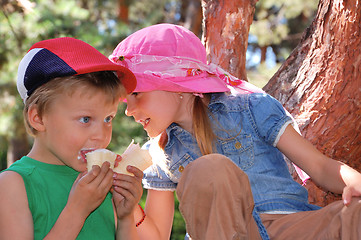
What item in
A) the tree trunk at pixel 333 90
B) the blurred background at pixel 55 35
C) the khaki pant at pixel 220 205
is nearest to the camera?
the khaki pant at pixel 220 205

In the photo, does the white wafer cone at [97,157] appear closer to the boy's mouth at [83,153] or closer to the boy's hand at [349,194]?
the boy's mouth at [83,153]

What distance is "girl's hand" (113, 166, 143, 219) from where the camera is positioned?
209cm

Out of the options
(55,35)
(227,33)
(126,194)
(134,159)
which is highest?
(227,33)

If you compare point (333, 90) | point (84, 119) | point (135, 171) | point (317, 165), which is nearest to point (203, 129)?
point (135, 171)

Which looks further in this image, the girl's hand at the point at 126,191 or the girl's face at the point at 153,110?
the girl's face at the point at 153,110

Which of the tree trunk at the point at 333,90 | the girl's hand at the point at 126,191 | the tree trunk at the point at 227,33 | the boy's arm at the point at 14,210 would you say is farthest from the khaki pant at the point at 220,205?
the tree trunk at the point at 227,33

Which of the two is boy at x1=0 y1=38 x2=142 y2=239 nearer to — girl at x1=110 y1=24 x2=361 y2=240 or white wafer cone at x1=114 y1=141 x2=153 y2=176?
white wafer cone at x1=114 y1=141 x2=153 y2=176

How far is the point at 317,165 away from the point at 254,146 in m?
0.34

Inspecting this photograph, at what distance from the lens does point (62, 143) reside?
6.50 ft

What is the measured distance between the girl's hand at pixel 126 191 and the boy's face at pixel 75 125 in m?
0.17

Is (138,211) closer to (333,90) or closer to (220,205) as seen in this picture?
(220,205)

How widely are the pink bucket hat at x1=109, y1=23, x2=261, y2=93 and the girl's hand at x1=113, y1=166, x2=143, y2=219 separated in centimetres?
52

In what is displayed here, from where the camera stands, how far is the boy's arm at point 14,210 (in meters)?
1.81

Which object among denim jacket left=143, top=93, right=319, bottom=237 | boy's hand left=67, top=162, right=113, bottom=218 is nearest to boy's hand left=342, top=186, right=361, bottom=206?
denim jacket left=143, top=93, right=319, bottom=237
